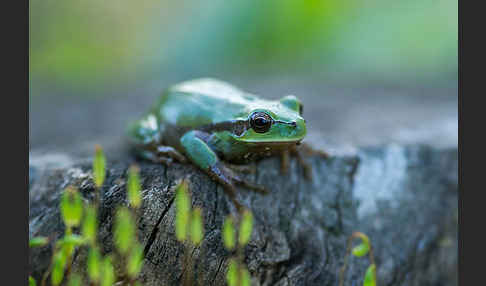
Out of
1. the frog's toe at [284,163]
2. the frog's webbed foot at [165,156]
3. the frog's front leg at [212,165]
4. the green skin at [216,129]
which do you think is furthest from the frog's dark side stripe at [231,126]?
the frog's toe at [284,163]

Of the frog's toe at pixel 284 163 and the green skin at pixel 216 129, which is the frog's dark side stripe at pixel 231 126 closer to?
the green skin at pixel 216 129

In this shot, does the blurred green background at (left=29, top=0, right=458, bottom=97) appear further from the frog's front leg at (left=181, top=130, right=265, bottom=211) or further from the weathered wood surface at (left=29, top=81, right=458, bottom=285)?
the frog's front leg at (left=181, top=130, right=265, bottom=211)

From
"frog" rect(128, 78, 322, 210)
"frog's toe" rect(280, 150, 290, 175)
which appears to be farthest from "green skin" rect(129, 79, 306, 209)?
"frog's toe" rect(280, 150, 290, 175)

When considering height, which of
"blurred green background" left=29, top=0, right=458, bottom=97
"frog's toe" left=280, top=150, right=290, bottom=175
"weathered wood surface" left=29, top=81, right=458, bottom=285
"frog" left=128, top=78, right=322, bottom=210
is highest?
"blurred green background" left=29, top=0, right=458, bottom=97

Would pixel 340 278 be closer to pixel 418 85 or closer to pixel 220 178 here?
pixel 220 178

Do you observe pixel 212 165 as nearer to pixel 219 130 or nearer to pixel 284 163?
pixel 219 130

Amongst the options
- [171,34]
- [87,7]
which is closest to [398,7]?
[171,34]

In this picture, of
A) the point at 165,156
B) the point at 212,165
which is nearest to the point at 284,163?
the point at 212,165
